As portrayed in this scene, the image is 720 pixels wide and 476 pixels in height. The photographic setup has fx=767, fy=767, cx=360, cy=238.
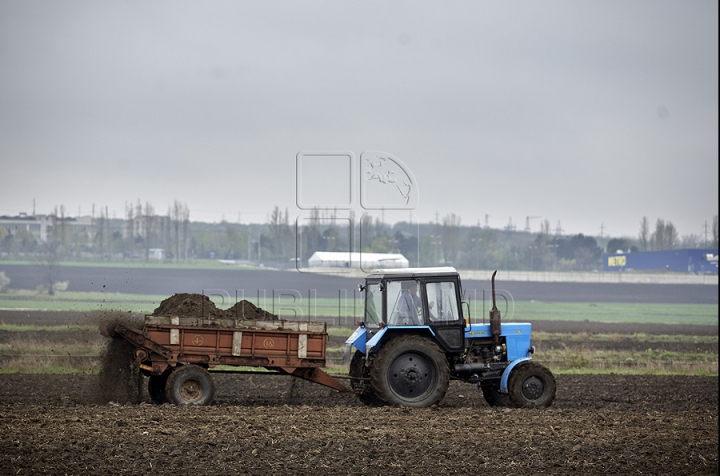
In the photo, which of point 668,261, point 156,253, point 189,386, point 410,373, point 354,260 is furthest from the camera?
point 668,261

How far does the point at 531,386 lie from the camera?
1507cm

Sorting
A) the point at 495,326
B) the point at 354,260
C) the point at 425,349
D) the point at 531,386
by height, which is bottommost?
the point at 531,386

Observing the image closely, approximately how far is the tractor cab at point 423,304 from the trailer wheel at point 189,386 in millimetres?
3380

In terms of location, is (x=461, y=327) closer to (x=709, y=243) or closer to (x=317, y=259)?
(x=317, y=259)

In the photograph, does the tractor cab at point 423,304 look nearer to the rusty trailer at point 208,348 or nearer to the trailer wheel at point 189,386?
the rusty trailer at point 208,348

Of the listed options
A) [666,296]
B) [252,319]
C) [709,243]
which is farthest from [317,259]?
[709,243]

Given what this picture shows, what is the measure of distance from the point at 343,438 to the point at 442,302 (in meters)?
4.17

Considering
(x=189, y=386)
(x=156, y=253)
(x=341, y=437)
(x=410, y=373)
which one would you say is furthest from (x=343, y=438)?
(x=156, y=253)

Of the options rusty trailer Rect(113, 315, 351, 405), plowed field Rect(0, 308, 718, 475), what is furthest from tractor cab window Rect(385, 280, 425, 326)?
plowed field Rect(0, 308, 718, 475)

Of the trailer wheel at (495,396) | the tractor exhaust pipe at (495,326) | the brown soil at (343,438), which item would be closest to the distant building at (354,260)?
the trailer wheel at (495,396)

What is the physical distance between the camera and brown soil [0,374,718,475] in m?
10.1

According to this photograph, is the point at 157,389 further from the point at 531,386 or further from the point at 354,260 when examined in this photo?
the point at 354,260

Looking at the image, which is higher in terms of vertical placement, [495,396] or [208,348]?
[208,348]

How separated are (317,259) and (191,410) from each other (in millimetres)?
40162
